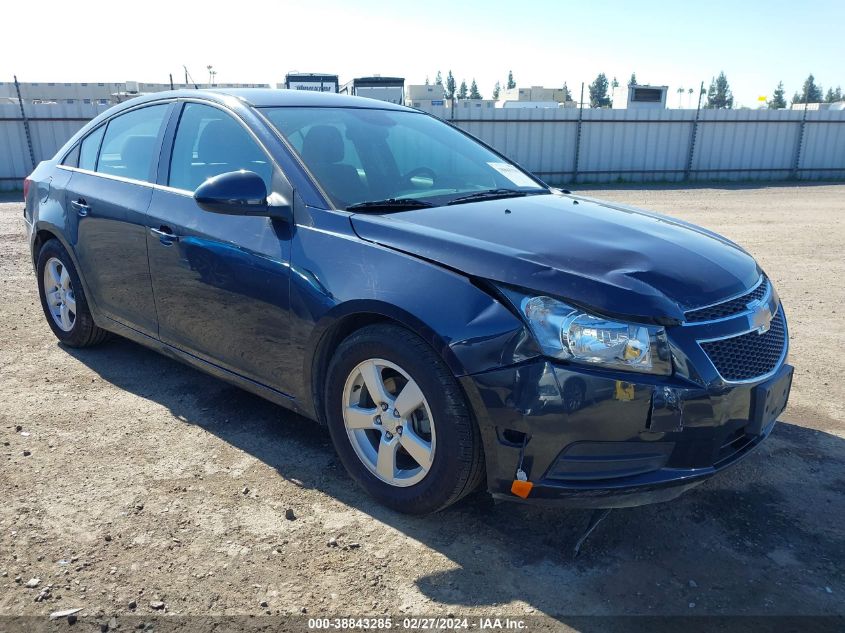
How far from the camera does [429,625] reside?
2303 millimetres

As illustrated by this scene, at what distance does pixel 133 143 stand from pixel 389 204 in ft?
6.65

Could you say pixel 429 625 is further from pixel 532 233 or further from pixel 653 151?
pixel 653 151

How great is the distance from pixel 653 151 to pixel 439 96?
33.6ft

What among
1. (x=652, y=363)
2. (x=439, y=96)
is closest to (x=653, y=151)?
(x=439, y=96)

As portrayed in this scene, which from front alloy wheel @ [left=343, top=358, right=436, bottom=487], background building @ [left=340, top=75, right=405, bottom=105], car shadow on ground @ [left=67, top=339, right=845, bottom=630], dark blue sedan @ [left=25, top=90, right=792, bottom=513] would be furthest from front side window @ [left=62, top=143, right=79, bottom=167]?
background building @ [left=340, top=75, right=405, bottom=105]

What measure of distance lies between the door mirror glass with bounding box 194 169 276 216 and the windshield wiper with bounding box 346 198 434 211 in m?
0.41

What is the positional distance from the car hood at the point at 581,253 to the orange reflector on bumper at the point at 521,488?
68 cm

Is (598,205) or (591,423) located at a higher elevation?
(598,205)

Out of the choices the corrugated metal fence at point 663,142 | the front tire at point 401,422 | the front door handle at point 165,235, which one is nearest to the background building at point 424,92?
the corrugated metal fence at point 663,142

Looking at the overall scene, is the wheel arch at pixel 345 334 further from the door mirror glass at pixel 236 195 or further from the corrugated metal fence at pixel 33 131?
the corrugated metal fence at pixel 33 131

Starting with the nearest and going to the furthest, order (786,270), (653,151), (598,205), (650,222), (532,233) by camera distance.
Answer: (532,233) → (650,222) → (598,205) → (786,270) → (653,151)

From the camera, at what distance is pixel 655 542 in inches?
108

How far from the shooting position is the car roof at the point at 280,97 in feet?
12.1

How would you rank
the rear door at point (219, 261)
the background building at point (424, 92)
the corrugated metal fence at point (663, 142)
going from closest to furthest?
the rear door at point (219, 261), the corrugated metal fence at point (663, 142), the background building at point (424, 92)
